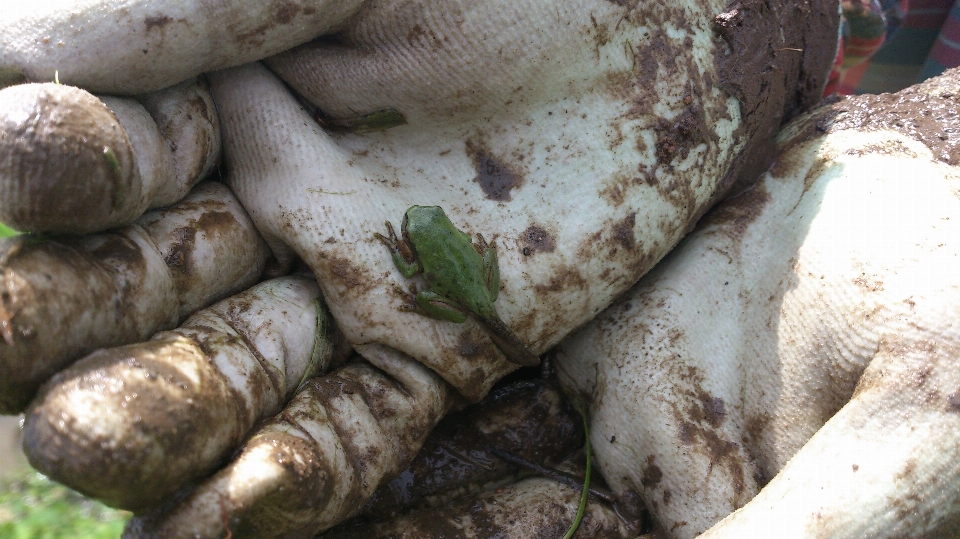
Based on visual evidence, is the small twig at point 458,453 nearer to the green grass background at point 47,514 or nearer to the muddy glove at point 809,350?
the muddy glove at point 809,350

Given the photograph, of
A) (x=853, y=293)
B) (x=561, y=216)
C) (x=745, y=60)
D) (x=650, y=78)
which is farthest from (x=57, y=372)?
(x=745, y=60)

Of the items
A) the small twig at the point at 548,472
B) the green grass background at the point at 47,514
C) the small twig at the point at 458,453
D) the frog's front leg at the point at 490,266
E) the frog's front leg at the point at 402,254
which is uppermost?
the frog's front leg at the point at 402,254

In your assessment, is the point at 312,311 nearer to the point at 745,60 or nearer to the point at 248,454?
the point at 248,454

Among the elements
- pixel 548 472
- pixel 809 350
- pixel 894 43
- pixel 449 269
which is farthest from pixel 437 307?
pixel 894 43

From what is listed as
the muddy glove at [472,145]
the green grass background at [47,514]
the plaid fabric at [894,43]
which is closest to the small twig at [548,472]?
the muddy glove at [472,145]

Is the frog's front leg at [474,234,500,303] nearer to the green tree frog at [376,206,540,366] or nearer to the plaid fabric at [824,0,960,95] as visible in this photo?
the green tree frog at [376,206,540,366]

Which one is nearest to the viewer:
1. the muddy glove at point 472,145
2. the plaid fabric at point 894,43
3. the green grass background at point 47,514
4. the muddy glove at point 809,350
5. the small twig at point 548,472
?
the muddy glove at point 809,350
